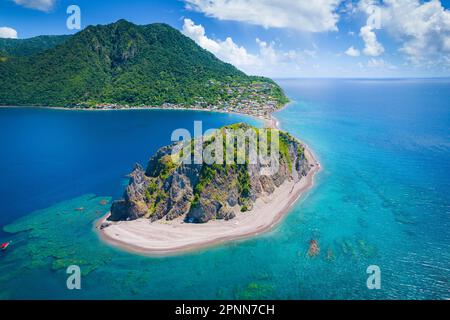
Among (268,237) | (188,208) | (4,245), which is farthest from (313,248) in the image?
(4,245)

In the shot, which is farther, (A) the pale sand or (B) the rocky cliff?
(B) the rocky cliff

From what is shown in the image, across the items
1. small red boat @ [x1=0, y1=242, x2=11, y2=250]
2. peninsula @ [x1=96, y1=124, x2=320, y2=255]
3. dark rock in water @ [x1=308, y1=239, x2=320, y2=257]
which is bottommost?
small red boat @ [x1=0, y1=242, x2=11, y2=250]

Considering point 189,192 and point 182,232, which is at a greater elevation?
point 189,192

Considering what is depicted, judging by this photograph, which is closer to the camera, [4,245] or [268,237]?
→ [4,245]

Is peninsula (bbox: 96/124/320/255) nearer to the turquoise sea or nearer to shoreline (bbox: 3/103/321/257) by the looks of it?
shoreline (bbox: 3/103/321/257)

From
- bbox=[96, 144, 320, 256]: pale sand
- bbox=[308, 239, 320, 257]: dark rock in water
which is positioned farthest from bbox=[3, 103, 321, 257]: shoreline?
bbox=[308, 239, 320, 257]: dark rock in water

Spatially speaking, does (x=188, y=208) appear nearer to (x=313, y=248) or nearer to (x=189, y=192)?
(x=189, y=192)
